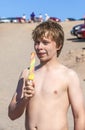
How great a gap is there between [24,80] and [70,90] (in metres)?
0.38

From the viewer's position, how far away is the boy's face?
148 inches

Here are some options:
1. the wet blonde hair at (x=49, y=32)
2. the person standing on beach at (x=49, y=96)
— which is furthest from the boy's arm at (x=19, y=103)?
the wet blonde hair at (x=49, y=32)

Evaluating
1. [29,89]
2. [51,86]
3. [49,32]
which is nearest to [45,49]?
[49,32]

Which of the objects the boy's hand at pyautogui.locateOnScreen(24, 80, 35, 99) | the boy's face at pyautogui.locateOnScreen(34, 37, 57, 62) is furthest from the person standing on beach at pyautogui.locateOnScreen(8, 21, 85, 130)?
the boy's hand at pyautogui.locateOnScreen(24, 80, 35, 99)

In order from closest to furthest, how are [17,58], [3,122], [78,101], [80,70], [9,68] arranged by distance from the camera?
[78,101], [3,122], [80,70], [9,68], [17,58]

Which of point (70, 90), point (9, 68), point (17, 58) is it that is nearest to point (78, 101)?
point (70, 90)

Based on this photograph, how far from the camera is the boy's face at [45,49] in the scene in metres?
3.76

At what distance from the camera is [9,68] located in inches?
748

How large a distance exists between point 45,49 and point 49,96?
1.26ft

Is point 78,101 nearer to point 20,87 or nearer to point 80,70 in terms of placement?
point 20,87

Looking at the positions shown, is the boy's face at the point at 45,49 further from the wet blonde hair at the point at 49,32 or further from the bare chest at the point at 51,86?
the bare chest at the point at 51,86

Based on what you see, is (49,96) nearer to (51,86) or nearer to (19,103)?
(51,86)

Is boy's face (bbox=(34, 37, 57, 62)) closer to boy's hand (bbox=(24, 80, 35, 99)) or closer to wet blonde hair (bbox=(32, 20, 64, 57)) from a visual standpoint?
wet blonde hair (bbox=(32, 20, 64, 57))

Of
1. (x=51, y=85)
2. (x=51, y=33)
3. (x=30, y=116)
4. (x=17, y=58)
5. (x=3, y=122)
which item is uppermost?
(x=51, y=33)
